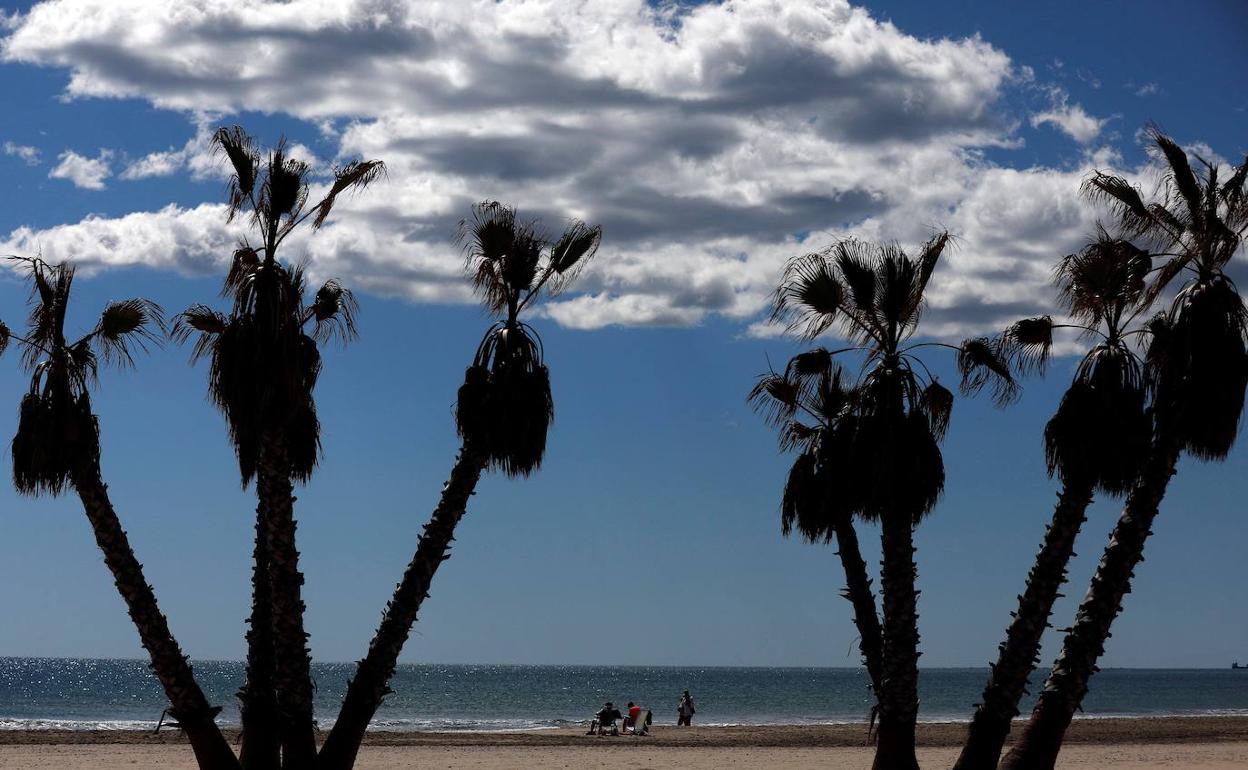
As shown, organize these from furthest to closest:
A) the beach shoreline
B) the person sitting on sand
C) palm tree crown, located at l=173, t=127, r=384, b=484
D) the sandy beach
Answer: the person sitting on sand → the beach shoreline → the sandy beach → palm tree crown, located at l=173, t=127, r=384, b=484

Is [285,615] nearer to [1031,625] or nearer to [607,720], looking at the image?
[1031,625]

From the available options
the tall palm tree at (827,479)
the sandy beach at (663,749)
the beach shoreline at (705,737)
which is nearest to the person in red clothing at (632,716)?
the beach shoreline at (705,737)

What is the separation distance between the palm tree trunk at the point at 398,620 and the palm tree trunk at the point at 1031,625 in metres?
7.50

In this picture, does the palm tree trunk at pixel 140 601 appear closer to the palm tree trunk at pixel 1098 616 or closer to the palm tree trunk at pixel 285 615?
the palm tree trunk at pixel 285 615

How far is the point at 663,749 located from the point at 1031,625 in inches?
658

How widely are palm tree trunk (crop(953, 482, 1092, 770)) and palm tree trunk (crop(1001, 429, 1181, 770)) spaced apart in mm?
325

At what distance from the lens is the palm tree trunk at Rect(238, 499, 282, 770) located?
1883cm

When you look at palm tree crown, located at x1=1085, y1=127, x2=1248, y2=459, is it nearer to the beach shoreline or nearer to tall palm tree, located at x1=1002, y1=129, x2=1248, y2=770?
tall palm tree, located at x1=1002, y1=129, x2=1248, y2=770

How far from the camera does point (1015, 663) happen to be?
18.9 m

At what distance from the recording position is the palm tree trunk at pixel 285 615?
722 inches

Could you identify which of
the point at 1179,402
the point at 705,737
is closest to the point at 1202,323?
the point at 1179,402

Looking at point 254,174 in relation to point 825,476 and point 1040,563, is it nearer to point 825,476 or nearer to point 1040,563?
point 825,476

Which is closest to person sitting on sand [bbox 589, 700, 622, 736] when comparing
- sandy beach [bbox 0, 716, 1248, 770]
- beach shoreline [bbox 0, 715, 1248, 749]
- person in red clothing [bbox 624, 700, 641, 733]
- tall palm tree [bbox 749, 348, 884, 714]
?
person in red clothing [bbox 624, 700, 641, 733]

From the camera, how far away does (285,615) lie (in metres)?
18.4
